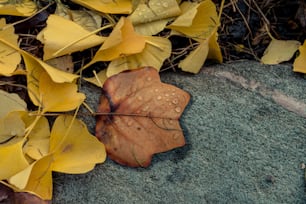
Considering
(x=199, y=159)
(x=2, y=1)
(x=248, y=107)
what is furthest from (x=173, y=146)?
(x=2, y=1)

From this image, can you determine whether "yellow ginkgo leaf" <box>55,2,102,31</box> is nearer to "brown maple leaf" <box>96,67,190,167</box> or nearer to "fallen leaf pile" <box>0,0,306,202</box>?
"fallen leaf pile" <box>0,0,306,202</box>

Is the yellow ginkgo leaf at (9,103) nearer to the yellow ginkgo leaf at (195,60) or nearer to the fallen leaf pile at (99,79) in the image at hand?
the fallen leaf pile at (99,79)

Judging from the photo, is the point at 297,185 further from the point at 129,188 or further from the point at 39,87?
the point at 39,87

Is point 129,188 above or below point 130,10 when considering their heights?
below

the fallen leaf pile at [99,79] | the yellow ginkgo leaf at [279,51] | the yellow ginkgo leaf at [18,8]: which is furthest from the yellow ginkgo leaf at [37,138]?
the yellow ginkgo leaf at [279,51]

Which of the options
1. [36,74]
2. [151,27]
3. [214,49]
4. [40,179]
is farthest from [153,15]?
[40,179]

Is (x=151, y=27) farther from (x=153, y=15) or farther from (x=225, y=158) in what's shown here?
(x=225, y=158)

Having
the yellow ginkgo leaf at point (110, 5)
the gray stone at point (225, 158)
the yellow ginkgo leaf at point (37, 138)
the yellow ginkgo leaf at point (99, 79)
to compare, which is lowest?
the gray stone at point (225, 158)
